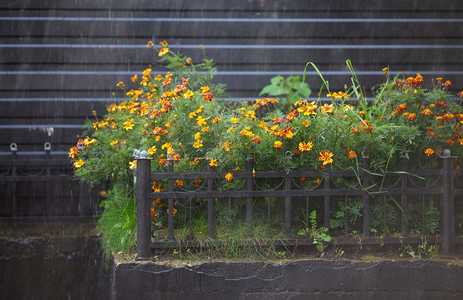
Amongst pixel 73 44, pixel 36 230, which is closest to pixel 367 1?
pixel 73 44

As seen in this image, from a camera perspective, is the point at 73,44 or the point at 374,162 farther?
the point at 73,44

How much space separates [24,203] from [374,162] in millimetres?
4896

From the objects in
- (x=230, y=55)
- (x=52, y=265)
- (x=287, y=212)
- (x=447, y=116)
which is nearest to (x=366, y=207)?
(x=287, y=212)

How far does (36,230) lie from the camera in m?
6.22

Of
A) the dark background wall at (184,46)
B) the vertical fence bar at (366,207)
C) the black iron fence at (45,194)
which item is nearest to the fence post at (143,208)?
the vertical fence bar at (366,207)

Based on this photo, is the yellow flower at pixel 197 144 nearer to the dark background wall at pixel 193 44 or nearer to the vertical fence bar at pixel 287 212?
the vertical fence bar at pixel 287 212

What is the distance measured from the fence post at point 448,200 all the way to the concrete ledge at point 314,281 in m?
0.17

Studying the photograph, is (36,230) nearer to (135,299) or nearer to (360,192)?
(135,299)

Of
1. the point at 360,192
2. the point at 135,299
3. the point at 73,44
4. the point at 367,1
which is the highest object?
the point at 367,1

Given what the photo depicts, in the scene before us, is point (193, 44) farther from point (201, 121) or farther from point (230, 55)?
point (201, 121)

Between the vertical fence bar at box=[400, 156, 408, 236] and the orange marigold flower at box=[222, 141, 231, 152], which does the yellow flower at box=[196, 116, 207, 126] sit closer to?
the orange marigold flower at box=[222, 141, 231, 152]

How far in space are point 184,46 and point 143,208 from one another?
13.7ft

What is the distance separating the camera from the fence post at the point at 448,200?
4137 millimetres

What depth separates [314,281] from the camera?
13.3 ft
